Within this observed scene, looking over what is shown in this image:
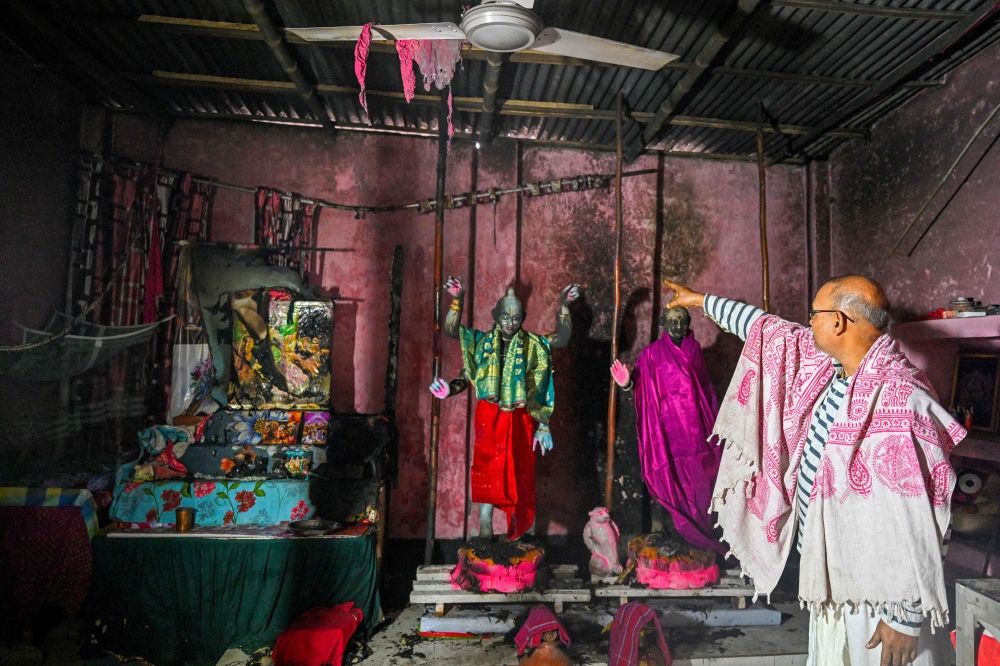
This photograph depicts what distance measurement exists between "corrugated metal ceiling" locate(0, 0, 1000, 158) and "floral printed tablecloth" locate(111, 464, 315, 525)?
3.06 meters

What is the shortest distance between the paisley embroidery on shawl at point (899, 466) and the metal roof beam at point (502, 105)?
3.52m

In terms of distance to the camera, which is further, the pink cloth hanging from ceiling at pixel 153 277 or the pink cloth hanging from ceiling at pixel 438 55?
the pink cloth hanging from ceiling at pixel 153 277

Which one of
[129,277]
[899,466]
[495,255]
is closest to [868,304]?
[899,466]

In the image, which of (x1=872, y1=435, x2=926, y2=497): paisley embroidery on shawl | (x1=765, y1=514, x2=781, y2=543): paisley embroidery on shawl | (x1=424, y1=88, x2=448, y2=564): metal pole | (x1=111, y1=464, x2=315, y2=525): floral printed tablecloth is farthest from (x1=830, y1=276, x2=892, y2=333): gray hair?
(x1=111, y1=464, x2=315, y2=525): floral printed tablecloth

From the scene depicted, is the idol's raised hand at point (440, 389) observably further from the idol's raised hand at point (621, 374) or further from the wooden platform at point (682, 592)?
the wooden platform at point (682, 592)

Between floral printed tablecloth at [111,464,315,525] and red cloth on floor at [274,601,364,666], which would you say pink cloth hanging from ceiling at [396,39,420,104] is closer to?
floral printed tablecloth at [111,464,315,525]

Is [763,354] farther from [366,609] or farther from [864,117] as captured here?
[864,117]

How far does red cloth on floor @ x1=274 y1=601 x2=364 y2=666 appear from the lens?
344 centimetres

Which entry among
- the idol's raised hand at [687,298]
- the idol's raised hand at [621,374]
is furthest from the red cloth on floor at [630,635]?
the idol's raised hand at [687,298]

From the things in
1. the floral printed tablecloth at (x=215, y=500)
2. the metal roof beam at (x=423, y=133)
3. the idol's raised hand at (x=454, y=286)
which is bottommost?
the floral printed tablecloth at (x=215, y=500)

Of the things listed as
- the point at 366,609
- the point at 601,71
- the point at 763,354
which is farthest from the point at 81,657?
the point at 601,71

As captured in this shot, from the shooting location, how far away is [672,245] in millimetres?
5453

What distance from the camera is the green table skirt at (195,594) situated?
3721mm

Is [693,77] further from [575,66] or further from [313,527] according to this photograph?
[313,527]
